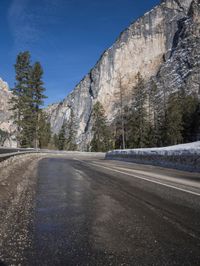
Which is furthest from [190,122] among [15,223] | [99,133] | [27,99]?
[15,223]

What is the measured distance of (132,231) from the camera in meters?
3.90

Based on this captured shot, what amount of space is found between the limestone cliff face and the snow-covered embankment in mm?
117662

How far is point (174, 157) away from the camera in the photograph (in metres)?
15.7

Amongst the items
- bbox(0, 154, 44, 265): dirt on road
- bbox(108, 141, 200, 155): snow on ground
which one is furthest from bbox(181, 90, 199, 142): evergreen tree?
bbox(0, 154, 44, 265): dirt on road

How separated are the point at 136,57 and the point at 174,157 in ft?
476

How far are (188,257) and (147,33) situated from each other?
543ft

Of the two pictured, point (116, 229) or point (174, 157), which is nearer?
point (116, 229)

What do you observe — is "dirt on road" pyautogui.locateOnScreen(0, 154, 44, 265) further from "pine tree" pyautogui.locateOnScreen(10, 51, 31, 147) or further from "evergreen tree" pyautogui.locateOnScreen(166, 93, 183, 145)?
"evergreen tree" pyautogui.locateOnScreen(166, 93, 183, 145)

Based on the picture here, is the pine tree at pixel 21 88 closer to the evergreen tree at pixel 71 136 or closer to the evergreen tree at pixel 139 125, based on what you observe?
the evergreen tree at pixel 139 125

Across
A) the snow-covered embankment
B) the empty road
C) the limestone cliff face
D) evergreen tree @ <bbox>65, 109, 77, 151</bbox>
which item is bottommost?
the empty road

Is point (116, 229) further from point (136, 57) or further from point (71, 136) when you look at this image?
point (136, 57)

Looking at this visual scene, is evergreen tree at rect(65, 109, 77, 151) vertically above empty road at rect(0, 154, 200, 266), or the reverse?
evergreen tree at rect(65, 109, 77, 151)

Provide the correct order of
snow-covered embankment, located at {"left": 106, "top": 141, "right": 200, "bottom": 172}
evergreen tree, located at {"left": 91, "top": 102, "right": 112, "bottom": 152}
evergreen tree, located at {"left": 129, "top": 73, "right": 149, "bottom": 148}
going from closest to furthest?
snow-covered embankment, located at {"left": 106, "top": 141, "right": 200, "bottom": 172}, evergreen tree, located at {"left": 129, "top": 73, "right": 149, "bottom": 148}, evergreen tree, located at {"left": 91, "top": 102, "right": 112, "bottom": 152}

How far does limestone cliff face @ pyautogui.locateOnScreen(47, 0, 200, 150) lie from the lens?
142 m
